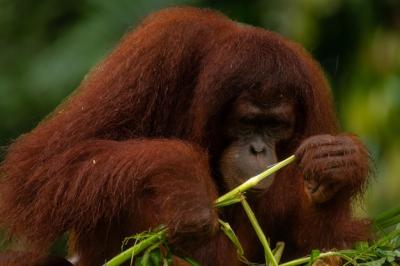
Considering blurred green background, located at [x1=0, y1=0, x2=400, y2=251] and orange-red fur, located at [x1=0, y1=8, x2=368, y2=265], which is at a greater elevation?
orange-red fur, located at [x1=0, y1=8, x2=368, y2=265]

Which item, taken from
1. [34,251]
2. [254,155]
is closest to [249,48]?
[254,155]

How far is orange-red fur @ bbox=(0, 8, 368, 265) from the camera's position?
4.75 meters

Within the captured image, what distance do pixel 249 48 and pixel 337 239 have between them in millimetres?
884

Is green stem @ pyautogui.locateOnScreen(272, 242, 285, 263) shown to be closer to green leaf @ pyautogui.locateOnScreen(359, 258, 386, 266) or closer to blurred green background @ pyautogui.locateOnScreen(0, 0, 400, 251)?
green leaf @ pyautogui.locateOnScreen(359, 258, 386, 266)

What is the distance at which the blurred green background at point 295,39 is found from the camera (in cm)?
707

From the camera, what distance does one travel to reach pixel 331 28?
765cm

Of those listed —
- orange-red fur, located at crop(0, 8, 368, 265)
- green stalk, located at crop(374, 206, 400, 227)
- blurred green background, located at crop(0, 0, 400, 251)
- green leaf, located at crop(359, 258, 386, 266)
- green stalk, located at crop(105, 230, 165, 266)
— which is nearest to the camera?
green stalk, located at crop(105, 230, 165, 266)

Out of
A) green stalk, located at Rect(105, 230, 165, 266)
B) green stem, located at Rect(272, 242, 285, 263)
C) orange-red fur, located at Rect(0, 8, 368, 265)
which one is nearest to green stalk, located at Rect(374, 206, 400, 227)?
orange-red fur, located at Rect(0, 8, 368, 265)

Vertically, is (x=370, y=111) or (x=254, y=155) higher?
(x=254, y=155)

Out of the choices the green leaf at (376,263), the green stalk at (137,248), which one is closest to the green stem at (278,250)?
the green leaf at (376,263)

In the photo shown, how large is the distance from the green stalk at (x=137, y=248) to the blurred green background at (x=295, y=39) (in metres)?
2.52

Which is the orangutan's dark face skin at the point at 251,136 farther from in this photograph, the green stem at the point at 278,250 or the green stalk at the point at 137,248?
the green stalk at the point at 137,248

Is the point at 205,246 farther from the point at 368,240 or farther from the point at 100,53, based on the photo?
the point at 100,53

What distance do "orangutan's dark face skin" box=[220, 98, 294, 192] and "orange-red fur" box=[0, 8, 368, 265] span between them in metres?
0.07
